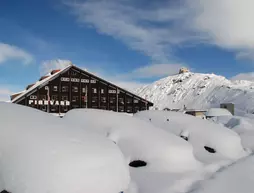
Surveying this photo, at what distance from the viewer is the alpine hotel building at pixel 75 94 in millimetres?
36312

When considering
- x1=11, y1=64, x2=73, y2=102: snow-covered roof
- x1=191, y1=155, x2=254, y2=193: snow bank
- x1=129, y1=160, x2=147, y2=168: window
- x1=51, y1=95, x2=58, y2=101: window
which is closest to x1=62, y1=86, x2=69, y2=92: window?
x1=51, y1=95, x2=58, y2=101: window

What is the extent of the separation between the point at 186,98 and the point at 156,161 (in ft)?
593

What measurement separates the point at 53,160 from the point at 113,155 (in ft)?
2.99

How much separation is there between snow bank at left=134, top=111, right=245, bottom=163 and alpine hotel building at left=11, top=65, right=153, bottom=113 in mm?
28377

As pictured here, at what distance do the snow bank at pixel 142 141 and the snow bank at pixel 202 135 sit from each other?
151 centimetres

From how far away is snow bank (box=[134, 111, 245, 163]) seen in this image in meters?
8.48

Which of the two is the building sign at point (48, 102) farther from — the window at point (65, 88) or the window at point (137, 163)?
the window at point (137, 163)

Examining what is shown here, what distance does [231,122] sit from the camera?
1995 centimetres

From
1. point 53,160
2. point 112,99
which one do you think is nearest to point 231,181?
point 53,160

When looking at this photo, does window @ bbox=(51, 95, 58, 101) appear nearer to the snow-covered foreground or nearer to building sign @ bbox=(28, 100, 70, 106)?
building sign @ bbox=(28, 100, 70, 106)

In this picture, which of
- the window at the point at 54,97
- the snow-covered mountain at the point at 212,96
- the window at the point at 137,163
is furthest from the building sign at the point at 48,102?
the snow-covered mountain at the point at 212,96

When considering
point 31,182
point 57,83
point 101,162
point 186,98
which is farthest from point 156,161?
point 186,98

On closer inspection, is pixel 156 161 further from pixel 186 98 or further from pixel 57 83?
pixel 186 98

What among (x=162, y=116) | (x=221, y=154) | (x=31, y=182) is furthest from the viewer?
(x=162, y=116)
